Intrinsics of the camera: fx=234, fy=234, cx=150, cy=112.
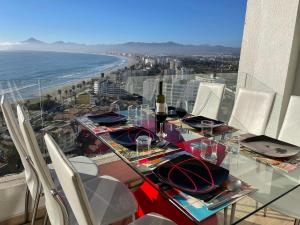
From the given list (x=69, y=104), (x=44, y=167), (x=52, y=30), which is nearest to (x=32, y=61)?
(x=52, y=30)

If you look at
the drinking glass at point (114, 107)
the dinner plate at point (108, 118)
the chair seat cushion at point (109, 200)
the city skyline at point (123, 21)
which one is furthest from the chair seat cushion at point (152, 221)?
the city skyline at point (123, 21)

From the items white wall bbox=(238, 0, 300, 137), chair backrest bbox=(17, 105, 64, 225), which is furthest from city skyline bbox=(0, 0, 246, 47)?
chair backrest bbox=(17, 105, 64, 225)

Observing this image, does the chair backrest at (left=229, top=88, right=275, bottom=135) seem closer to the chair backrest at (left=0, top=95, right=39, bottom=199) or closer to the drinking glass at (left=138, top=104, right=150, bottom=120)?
the drinking glass at (left=138, top=104, right=150, bottom=120)

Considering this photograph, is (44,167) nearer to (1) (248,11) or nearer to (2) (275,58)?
(2) (275,58)

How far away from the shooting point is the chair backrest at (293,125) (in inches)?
66.5

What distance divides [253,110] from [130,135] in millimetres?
1160

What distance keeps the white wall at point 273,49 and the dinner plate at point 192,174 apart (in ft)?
7.85

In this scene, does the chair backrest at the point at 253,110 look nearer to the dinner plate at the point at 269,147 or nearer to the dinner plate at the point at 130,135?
the dinner plate at the point at 269,147

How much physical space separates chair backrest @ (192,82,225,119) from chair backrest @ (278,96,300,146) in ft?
2.01

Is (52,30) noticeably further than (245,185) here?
Yes

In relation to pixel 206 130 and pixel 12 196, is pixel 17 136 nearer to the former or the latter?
pixel 12 196

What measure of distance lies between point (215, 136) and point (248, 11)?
101 inches

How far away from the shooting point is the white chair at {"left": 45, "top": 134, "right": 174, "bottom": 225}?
0.57 m

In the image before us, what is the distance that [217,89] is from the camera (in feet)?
7.33
